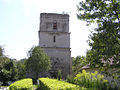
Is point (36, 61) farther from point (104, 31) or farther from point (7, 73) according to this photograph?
point (104, 31)

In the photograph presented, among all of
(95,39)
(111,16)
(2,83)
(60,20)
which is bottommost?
(2,83)

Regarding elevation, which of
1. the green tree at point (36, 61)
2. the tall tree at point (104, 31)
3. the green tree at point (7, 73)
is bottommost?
the green tree at point (7, 73)

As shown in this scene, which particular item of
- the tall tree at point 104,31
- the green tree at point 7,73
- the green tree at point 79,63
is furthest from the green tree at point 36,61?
the tall tree at point 104,31

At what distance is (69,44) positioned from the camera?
31797 millimetres

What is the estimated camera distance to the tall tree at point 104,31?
543 centimetres

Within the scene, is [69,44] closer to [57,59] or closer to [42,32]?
[57,59]

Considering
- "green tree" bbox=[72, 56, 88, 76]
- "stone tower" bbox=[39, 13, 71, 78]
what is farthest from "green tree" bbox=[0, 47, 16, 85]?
"green tree" bbox=[72, 56, 88, 76]

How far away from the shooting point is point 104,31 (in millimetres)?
5930

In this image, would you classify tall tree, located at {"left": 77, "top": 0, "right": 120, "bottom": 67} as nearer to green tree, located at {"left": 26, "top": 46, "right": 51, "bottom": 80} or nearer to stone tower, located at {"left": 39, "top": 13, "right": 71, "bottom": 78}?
green tree, located at {"left": 26, "top": 46, "right": 51, "bottom": 80}

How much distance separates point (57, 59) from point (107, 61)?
25.2 metres

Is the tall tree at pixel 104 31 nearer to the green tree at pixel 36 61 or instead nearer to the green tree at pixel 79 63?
the green tree at pixel 79 63

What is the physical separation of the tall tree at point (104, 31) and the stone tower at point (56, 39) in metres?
24.5

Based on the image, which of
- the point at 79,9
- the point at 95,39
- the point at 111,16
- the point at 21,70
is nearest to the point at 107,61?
the point at 95,39

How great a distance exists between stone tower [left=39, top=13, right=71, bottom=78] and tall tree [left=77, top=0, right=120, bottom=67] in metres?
24.5
